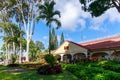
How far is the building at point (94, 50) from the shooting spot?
38.1 meters

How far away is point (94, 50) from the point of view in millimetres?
41062

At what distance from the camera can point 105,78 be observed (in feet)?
45.5

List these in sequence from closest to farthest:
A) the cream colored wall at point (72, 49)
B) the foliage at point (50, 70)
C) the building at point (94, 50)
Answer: the foliage at point (50, 70)
the building at point (94, 50)
the cream colored wall at point (72, 49)

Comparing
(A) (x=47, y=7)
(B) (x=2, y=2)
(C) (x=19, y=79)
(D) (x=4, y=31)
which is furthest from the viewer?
(D) (x=4, y=31)

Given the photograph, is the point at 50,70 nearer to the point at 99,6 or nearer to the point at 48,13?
the point at 99,6

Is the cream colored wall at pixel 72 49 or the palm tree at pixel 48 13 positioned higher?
the palm tree at pixel 48 13

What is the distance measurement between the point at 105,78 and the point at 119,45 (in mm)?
→ 22974

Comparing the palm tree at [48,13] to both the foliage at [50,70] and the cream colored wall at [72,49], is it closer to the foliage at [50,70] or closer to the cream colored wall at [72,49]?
the cream colored wall at [72,49]

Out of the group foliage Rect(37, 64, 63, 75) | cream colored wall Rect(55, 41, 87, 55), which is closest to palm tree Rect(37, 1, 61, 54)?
cream colored wall Rect(55, 41, 87, 55)

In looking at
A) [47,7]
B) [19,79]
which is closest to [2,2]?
[47,7]

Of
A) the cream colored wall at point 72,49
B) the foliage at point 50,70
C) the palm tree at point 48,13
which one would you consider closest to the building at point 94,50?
the cream colored wall at point 72,49

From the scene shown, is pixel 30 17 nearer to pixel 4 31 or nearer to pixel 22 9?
pixel 22 9

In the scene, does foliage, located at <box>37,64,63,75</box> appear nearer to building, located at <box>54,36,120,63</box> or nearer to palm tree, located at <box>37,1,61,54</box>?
building, located at <box>54,36,120,63</box>

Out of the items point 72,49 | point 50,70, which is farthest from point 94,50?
point 50,70
